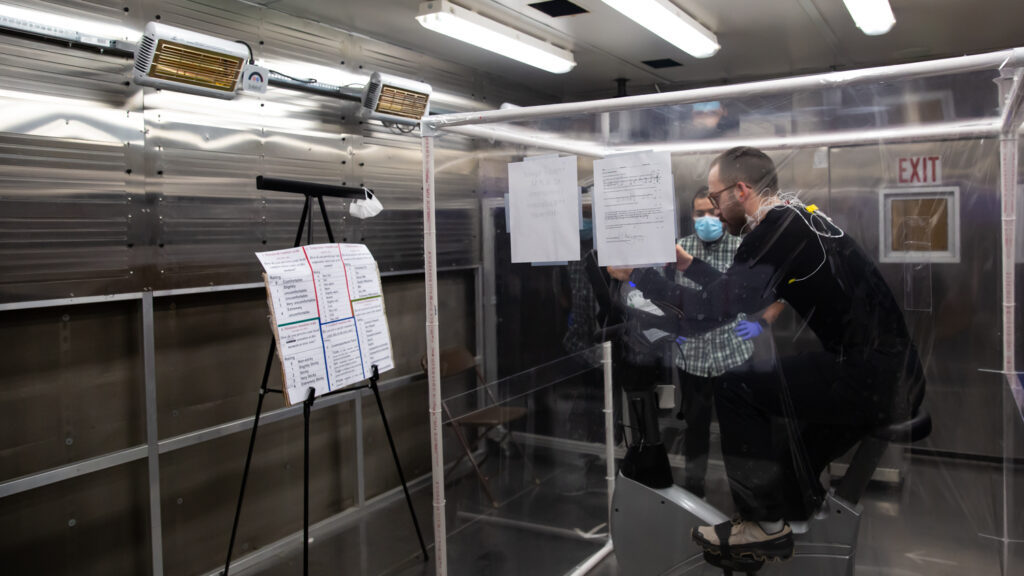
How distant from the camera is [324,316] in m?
2.81

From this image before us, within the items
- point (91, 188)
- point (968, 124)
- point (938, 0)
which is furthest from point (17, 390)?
point (938, 0)

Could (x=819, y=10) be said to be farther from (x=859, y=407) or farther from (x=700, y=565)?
(x=700, y=565)

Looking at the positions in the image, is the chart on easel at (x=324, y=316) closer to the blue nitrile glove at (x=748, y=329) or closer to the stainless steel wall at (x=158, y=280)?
the stainless steel wall at (x=158, y=280)

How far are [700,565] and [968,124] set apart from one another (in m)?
1.57

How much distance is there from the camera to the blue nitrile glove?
2109 mm

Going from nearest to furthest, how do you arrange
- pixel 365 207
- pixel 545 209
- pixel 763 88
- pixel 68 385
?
pixel 763 88
pixel 545 209
pixel 68 385
pixel 365 207

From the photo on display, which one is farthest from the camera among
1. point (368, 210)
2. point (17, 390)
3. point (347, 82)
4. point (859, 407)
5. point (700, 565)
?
point (347, 82)

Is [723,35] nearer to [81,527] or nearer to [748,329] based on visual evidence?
[748,329]

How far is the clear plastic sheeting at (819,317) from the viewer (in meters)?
1.85

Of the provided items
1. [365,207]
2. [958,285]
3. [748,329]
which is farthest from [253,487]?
[958,285]

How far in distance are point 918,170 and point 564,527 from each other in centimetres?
188

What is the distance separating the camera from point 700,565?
230 centimetres

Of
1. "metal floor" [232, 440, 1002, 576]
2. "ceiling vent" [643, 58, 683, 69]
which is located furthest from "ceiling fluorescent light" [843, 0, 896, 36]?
"metal floor" [232, 440, 1002, 576]

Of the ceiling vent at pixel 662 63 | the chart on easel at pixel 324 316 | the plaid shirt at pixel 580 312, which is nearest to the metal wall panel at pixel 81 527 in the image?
the chart on easel at pixel 324 316
